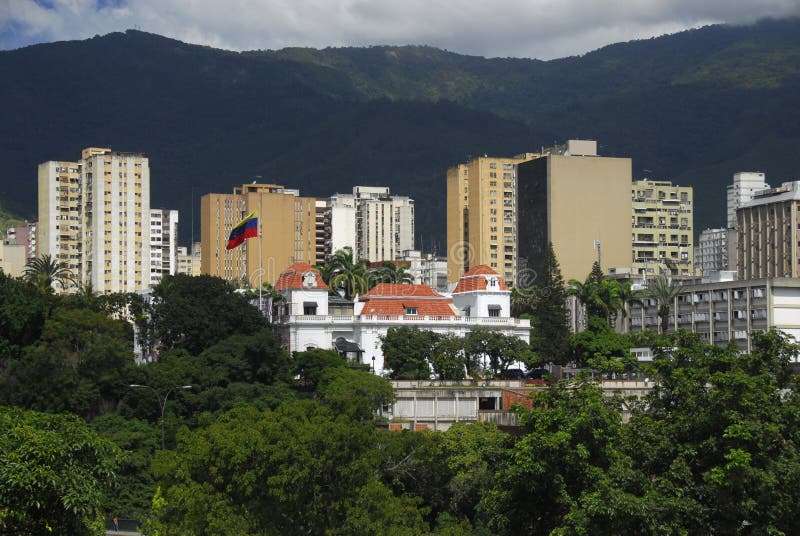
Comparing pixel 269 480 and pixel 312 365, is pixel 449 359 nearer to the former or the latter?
pixel 312 365

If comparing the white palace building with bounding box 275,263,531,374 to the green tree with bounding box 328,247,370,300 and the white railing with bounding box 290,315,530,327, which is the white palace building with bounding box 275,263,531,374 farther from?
the green tree with bounding box 328,247,370,300

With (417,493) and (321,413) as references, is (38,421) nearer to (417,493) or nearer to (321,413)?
(321,413)

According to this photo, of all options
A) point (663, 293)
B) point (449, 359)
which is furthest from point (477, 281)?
point (663, 293)

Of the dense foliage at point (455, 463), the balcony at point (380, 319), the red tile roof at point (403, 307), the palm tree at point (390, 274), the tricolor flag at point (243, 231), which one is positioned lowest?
the dense foliage at point (455, 463)

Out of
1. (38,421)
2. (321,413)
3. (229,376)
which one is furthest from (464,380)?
(38,421)

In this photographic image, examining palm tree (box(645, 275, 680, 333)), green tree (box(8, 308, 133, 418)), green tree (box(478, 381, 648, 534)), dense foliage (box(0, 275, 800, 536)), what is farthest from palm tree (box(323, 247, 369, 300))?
green tree (box(478, 381, 648, 534))

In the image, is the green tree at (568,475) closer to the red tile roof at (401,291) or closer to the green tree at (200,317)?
the green tree at (200,317)

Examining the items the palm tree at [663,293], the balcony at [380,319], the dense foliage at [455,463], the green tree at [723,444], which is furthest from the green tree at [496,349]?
the green tree at [723,444]
